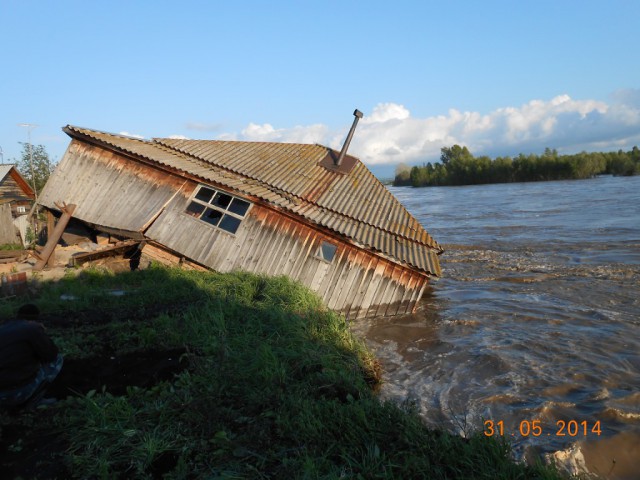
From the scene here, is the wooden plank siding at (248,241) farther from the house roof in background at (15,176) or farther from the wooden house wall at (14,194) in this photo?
the house roof in background at (15,176)

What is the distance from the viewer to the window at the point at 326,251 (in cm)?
1086

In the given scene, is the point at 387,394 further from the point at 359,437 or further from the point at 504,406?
the point at 359,437

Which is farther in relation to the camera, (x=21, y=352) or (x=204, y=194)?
(x=204, y=194)

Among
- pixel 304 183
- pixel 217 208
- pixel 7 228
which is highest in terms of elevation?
pixel 304 183

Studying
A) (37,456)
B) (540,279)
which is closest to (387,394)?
(37,456)

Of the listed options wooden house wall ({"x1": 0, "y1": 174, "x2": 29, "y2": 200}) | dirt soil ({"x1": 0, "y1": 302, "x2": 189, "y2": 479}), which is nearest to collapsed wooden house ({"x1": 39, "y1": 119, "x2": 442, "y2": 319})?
dirt soil ({"x1": 0, "y1": 302, "x2": 189, "y2": 479})

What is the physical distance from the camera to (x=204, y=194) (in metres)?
12.1

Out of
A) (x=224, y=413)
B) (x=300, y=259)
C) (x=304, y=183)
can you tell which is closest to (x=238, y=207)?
(x=300, y=259)

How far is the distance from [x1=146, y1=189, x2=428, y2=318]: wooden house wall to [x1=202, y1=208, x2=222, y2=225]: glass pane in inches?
15.7

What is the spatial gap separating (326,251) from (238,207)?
2.99m

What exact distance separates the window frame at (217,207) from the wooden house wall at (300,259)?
0.53 feet

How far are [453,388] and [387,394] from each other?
115 centimetres

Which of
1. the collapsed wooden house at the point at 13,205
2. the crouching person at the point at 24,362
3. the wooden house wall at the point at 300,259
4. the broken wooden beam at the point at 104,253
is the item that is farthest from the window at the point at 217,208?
the collapsed wooden house at the point at 13,205

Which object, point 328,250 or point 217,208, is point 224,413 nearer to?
point 328,250
